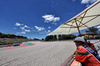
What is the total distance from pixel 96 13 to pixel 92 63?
431cm

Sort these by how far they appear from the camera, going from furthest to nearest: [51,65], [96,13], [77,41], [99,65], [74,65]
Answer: [96,13] < [51,65] < [74,65] < [77,41] < [99,65]

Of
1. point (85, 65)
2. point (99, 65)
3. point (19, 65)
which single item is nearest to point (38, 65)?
point (19, 65)

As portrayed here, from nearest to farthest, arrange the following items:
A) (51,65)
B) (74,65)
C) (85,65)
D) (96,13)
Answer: (85,65)
(74,65)
(51,65)
(96,13)

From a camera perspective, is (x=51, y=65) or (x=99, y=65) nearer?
(x=99, y=65)

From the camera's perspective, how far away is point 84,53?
121 centimetres

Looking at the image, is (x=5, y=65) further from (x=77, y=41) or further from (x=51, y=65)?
(x=77, y=41)

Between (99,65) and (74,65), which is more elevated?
→ (99,65)

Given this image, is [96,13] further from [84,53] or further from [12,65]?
[12,65]

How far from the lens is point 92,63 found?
1188 millimetres

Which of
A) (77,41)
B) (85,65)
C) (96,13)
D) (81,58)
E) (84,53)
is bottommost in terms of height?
(85,65)

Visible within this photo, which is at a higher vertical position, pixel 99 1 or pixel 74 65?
pixel 99 1

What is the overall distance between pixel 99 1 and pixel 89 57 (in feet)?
10.2

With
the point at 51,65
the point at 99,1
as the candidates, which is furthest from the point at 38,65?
the point at 99,1

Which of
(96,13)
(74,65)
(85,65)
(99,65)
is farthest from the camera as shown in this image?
(96,13)
